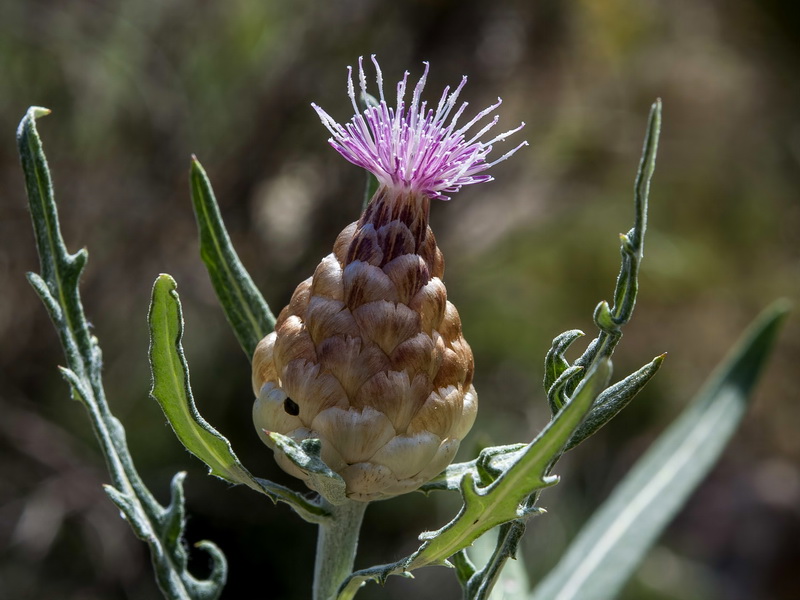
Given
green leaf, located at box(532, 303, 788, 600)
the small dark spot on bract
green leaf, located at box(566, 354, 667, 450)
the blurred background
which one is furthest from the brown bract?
the blurred background

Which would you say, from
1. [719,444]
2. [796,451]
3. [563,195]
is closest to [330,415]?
[719,444]

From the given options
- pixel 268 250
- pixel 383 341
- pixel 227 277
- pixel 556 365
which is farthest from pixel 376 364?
pixel 268 250

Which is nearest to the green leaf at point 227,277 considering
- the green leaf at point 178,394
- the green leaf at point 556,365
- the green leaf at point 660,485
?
the green leaf at point 178,394

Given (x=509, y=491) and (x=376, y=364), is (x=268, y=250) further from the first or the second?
(x=509, y=491)

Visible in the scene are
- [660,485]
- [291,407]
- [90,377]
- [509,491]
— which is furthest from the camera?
[660,485]

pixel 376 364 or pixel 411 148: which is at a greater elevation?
pixel 411 148

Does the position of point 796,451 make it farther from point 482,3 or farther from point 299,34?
point 299,34

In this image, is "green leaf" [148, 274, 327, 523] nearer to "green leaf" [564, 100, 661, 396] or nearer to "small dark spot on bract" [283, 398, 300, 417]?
"small dark spot on bract" [283, 398, 300, 417]

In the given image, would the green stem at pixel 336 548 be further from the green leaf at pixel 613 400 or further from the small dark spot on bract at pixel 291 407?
the green leaf at pixel 613 400
